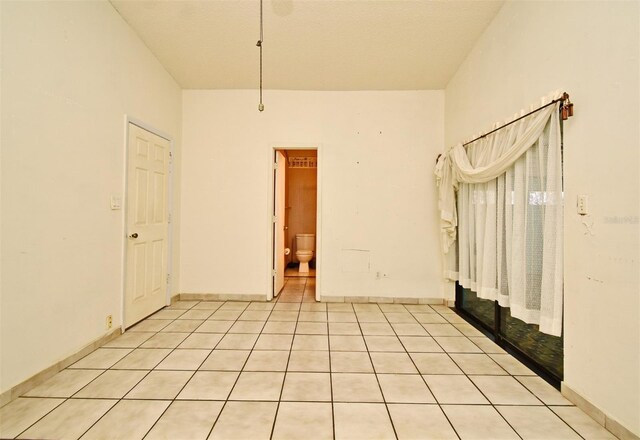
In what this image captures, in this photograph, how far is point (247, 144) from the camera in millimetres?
3803

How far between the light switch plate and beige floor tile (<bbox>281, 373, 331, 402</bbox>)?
6.78 feet

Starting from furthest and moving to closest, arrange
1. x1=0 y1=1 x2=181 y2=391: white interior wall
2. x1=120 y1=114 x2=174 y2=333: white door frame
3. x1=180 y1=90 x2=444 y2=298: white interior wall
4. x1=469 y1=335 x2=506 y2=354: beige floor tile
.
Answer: x1=180 y1=90 x2=444 y2=298: white interior wall → x1=120 y1=114 x2=174 y2=333: white door frame → x1=469 y1=335 x2=506 y2=354: beige floor tile → x1=0 y1=1 x2=181 y2=391: white interior wall

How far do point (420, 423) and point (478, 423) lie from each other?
0.31 metres

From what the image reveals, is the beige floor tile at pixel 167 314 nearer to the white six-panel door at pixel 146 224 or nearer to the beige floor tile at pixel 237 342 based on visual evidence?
the white six-panel door at pixel 146 224

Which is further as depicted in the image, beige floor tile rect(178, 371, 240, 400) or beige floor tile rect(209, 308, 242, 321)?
beige floor tile rect(209, 308, 242, 321)

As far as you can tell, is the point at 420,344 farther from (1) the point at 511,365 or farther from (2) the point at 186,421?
(2) the point at 186,421

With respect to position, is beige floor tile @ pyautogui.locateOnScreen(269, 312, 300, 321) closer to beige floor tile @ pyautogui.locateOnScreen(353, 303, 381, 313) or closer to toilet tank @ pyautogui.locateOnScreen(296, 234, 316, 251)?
beige floor tile @ pyautogui.locateOnScreen(353, 303, 381, 313)

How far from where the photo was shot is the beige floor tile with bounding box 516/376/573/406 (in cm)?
170

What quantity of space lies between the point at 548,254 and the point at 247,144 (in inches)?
132

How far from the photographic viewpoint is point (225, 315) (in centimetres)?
320

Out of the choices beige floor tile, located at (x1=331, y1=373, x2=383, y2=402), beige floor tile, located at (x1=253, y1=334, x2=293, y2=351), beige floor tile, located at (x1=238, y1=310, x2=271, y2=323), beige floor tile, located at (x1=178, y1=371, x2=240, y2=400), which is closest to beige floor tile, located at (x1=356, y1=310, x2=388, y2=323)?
beige floor tile, located at (x1=253, y1=334, x2=293, y2=351)

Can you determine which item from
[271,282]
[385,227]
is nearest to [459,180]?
[385,227]

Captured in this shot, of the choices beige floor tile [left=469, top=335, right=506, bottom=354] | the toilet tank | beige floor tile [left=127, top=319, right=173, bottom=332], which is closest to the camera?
beige floor tile [left=469, top=335, right=506, bottom=354]

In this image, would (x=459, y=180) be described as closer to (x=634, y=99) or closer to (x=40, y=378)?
(x=634, y=99)
